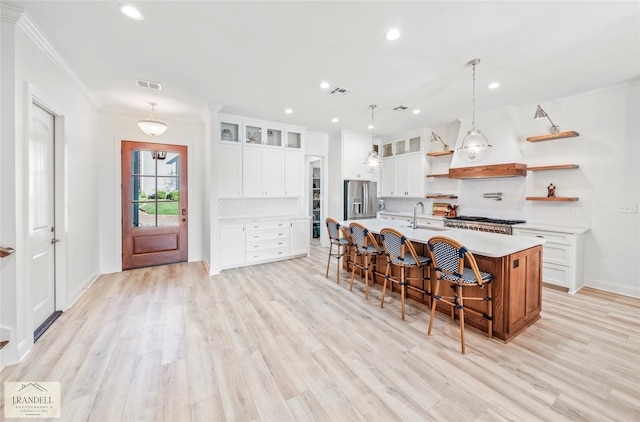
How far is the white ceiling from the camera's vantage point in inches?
81.7

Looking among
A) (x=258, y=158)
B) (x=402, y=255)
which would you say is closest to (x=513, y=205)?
(x=402, y=255)

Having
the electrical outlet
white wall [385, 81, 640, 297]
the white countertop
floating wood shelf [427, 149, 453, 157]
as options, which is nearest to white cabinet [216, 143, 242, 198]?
the white countertop

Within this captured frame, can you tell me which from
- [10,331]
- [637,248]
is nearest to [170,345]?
[10,331]

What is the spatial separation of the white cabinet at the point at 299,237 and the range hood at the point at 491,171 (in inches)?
122

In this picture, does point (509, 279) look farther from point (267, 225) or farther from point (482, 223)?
point (267, 225)

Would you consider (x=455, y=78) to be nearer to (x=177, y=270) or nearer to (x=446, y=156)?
(x=446, y=156)

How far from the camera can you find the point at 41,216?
263 centimetres

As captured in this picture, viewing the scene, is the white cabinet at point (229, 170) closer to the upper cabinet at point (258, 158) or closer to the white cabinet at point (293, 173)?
the upper cabinet at point (258, 158)

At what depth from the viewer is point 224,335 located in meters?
2.52

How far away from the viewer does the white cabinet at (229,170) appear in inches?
182

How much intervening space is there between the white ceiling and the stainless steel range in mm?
1930

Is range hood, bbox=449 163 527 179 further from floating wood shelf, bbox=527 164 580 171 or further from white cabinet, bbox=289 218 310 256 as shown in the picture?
white cabinet, bbox=289 218 310 256

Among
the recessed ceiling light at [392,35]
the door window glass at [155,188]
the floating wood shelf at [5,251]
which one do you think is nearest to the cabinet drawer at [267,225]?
the door window glass at [155,188]

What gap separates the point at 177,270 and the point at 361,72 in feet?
14.2
